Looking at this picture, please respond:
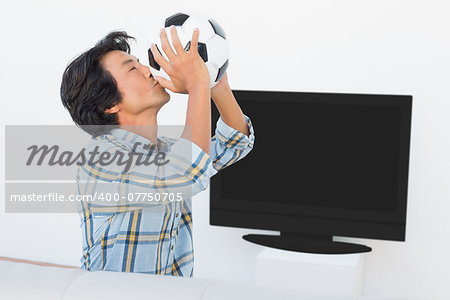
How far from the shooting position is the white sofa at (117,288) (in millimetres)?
904

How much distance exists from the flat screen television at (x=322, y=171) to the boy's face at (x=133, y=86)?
126 centimetres

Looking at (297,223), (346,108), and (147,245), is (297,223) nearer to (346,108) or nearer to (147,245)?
(346,108)

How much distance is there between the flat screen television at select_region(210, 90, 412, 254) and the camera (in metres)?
2.80

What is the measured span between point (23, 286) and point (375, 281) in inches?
95.8

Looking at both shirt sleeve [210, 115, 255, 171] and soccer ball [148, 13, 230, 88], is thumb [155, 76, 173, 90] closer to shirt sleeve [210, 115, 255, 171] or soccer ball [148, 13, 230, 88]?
soccer ball [148, 13, 230, 88]

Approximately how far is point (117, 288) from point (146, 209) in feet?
2.02

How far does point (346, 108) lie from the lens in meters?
2.82

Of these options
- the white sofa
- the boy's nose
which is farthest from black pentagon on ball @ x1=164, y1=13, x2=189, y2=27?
the white sofa

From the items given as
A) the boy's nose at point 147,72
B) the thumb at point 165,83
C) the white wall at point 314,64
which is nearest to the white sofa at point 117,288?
the thumb at point 165,83

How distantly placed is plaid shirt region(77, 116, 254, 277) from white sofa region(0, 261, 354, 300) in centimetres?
35

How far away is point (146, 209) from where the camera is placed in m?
1.54

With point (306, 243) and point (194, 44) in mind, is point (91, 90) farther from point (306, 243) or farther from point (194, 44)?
point (306, 243)

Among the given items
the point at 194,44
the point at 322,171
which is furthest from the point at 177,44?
the point at 322,171

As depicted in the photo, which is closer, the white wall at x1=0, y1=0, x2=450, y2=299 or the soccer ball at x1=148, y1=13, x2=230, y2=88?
the soccer ball at x1=148, y1=13, x2=230, y2=88
